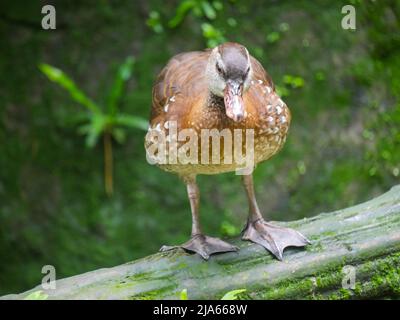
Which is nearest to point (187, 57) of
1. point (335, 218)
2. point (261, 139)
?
point (261, 139)

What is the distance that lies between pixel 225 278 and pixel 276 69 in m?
2.51

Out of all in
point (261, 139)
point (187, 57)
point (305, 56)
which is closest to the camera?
point (261, 139)

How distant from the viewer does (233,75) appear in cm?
361

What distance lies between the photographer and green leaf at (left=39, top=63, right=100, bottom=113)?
567cm

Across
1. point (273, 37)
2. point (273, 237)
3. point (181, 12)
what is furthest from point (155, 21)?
point (273, 237)

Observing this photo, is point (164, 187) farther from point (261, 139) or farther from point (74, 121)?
point (261, 139)

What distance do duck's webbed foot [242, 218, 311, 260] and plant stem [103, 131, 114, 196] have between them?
80.0 inches

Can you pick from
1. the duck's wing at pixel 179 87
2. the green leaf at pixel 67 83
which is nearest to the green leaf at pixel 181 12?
the green leaf at pixel 67 83

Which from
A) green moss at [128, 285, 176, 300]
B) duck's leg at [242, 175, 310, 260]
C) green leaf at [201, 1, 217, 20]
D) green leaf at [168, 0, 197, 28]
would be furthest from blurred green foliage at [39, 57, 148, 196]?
green moss at [128, 285, 176, 300]

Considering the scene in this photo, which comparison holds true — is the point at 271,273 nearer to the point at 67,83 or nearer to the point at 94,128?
the point at 94,128

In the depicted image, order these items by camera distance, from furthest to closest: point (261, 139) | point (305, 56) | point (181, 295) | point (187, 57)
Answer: point (305, 56)
point (187, 57)
point (261, 139)
point (181, 295)

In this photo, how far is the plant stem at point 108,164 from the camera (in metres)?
6.00

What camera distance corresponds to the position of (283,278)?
12.3ft

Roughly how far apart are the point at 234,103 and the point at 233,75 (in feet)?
0.48
